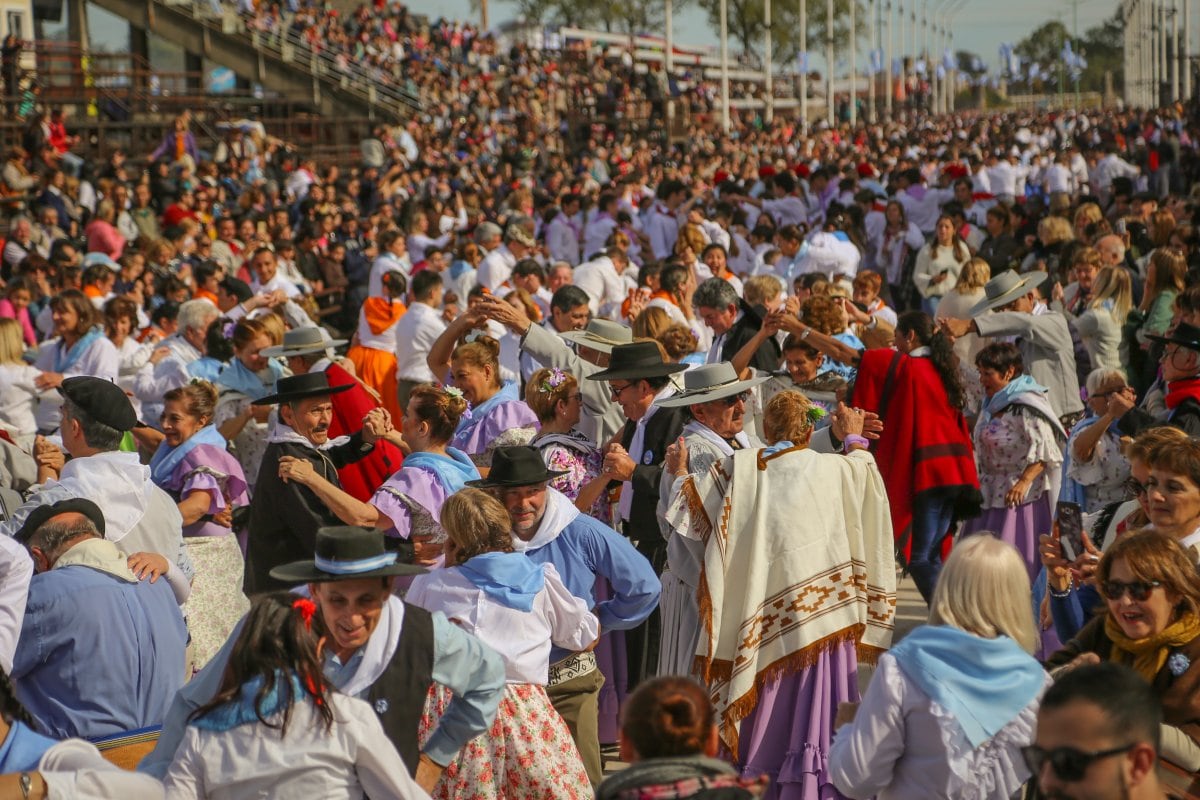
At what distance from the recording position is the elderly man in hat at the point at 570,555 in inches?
218

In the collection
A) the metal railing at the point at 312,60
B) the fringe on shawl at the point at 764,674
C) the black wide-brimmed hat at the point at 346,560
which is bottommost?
the fringe on shawl at the point at 764,674

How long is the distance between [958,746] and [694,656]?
201cm

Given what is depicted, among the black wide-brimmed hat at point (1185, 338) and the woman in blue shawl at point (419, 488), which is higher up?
the black wide-brimmed hat at point (1185, 338)

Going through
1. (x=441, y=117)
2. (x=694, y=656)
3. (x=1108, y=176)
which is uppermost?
(x=441, y=117)

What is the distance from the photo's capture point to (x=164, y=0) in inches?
1442

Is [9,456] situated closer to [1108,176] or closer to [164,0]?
[1108,176]

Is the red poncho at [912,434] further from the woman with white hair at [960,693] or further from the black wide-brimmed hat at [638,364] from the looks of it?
the woman with white hair at [960,693]

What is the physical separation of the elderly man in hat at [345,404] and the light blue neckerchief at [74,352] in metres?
1.77

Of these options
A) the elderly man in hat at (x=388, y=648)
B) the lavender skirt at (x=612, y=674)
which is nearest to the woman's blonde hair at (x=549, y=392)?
the lavender skirt at (x=612, y=674)

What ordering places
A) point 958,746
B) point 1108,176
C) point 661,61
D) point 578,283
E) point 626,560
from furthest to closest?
point 661,61 < point 1108,176 < point 578,283 < point 626,560 < point 958,746

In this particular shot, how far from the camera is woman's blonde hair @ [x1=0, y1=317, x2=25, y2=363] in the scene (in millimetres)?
9484

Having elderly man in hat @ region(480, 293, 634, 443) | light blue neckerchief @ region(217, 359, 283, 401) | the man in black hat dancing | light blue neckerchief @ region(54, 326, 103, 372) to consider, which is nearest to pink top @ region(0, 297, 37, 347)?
light blue neckerchief @ region(54, 326, 103, 372)

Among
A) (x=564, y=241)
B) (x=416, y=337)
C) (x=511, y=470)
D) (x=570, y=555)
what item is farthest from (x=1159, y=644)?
(x=564, y=241)

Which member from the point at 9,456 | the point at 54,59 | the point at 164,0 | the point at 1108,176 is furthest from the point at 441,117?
the point at 9,456
